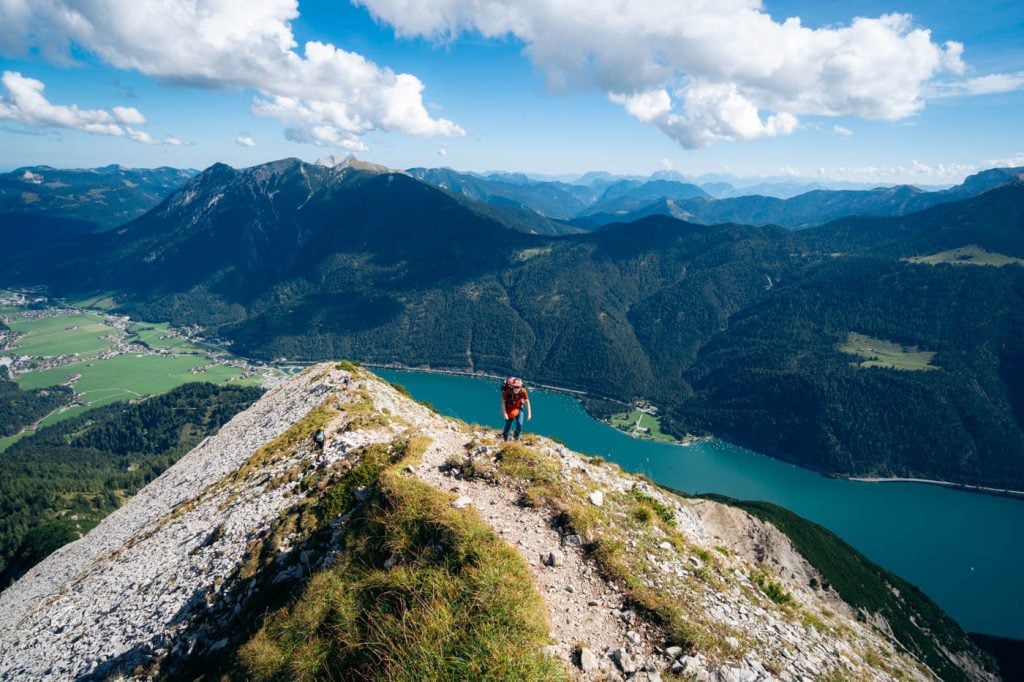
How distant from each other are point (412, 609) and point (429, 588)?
664mm

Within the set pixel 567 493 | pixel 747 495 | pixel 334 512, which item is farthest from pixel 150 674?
pixel 747 495

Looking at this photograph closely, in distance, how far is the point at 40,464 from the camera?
145000 mm

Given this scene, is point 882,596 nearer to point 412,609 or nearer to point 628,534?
point 628,534

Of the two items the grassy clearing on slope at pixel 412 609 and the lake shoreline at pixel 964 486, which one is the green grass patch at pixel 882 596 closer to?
the grassy clearing on slope at pixel 412 609

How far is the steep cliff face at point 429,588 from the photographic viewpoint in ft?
33.5

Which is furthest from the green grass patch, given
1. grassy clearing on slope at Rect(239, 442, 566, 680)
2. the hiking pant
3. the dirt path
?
grassy clearing on slope at Rect(239, 442, 566, 680)

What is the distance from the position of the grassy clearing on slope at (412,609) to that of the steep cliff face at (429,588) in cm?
4

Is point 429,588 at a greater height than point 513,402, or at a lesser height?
lesser

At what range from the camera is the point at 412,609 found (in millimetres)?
10250

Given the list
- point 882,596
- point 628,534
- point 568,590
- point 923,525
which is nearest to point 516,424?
point 628,534

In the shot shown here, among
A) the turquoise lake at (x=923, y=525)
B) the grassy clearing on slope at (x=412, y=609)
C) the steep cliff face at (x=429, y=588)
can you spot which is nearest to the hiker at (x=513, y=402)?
the steep cliff face at (x=429, y=588)

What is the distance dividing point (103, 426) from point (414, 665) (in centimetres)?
24834

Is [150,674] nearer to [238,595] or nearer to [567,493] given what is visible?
[238,595]

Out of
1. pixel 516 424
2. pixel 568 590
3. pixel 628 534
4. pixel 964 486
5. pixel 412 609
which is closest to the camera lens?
pixel 412 609
